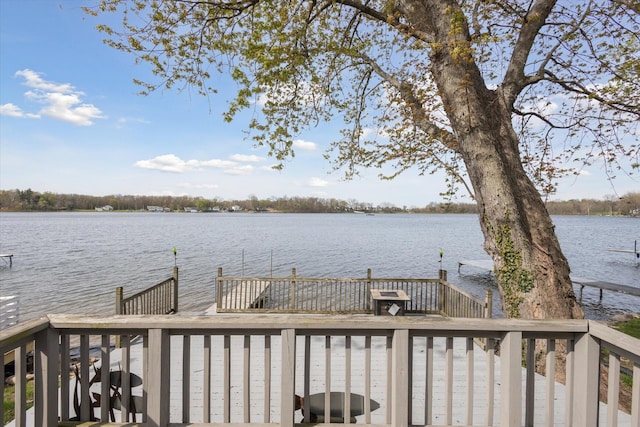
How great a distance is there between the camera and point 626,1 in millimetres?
4160

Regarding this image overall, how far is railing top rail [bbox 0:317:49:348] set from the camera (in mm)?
1500

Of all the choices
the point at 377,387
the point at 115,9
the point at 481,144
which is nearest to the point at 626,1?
the point at 481,144

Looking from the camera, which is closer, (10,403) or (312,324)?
(312,324)

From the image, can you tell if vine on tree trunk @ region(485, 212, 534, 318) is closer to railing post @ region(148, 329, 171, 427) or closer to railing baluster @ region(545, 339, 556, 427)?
railing baluster @ region(545, 339, 556, 427)

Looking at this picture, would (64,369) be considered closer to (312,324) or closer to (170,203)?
(312,324)

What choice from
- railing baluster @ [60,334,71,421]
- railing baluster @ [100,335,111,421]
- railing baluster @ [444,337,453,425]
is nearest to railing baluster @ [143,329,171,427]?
railing baluster @ [100,335,111,421]

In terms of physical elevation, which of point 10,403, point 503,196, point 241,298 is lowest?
point 10,403

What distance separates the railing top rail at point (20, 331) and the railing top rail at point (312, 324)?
0.05m

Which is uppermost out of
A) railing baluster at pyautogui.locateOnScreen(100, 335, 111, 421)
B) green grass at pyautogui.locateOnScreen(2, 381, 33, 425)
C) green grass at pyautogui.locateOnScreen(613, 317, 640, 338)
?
railing baluster at pyautogui.locateOnScreen(100, 335, 111, 421)

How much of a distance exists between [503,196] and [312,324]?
3.48 m

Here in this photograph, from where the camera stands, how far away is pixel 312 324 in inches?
71.5

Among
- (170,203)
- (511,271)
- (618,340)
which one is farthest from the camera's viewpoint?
(170,203)

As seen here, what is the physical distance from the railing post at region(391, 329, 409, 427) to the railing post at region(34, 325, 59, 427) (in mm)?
1840

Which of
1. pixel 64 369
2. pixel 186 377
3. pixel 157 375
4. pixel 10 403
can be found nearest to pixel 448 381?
pixel 186 377
